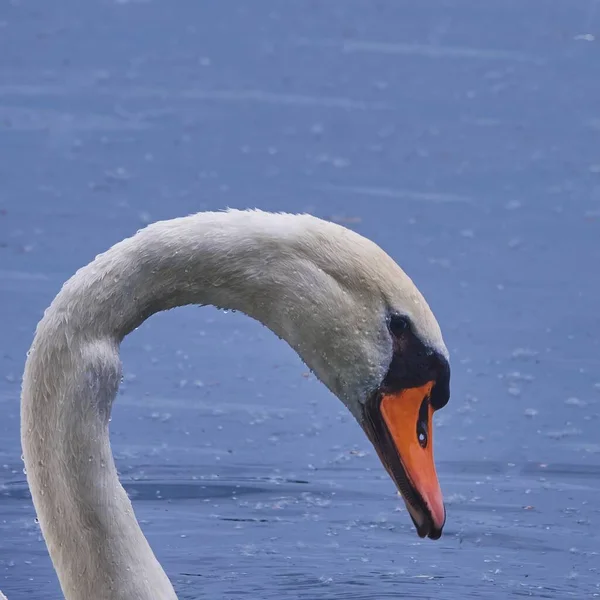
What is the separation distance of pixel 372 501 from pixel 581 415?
2.55 ft

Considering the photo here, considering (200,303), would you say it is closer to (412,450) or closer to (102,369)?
(102,369)

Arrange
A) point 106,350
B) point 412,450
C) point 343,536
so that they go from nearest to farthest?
point 106,350
point 412,450
point 343,536

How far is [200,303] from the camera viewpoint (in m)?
2.65

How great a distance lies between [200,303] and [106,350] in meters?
0.20

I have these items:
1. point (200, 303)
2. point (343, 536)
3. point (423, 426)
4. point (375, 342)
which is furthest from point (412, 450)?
point (343, 536)

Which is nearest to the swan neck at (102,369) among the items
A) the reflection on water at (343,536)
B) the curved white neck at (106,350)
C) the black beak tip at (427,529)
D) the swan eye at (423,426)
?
the curved white neck at (106,350)

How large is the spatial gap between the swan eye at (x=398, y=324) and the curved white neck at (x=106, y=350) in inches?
6.4

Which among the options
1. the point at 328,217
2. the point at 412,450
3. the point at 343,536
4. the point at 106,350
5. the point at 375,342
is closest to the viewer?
the point at 106,350

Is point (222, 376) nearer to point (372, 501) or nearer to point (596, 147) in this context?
point (372, 501)

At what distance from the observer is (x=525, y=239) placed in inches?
215

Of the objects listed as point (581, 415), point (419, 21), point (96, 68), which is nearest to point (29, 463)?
point (581, 415)

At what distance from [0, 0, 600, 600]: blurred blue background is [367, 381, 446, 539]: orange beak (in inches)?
37.7

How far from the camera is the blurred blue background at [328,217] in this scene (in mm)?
3902

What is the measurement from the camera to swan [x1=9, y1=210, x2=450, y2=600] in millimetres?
2545
